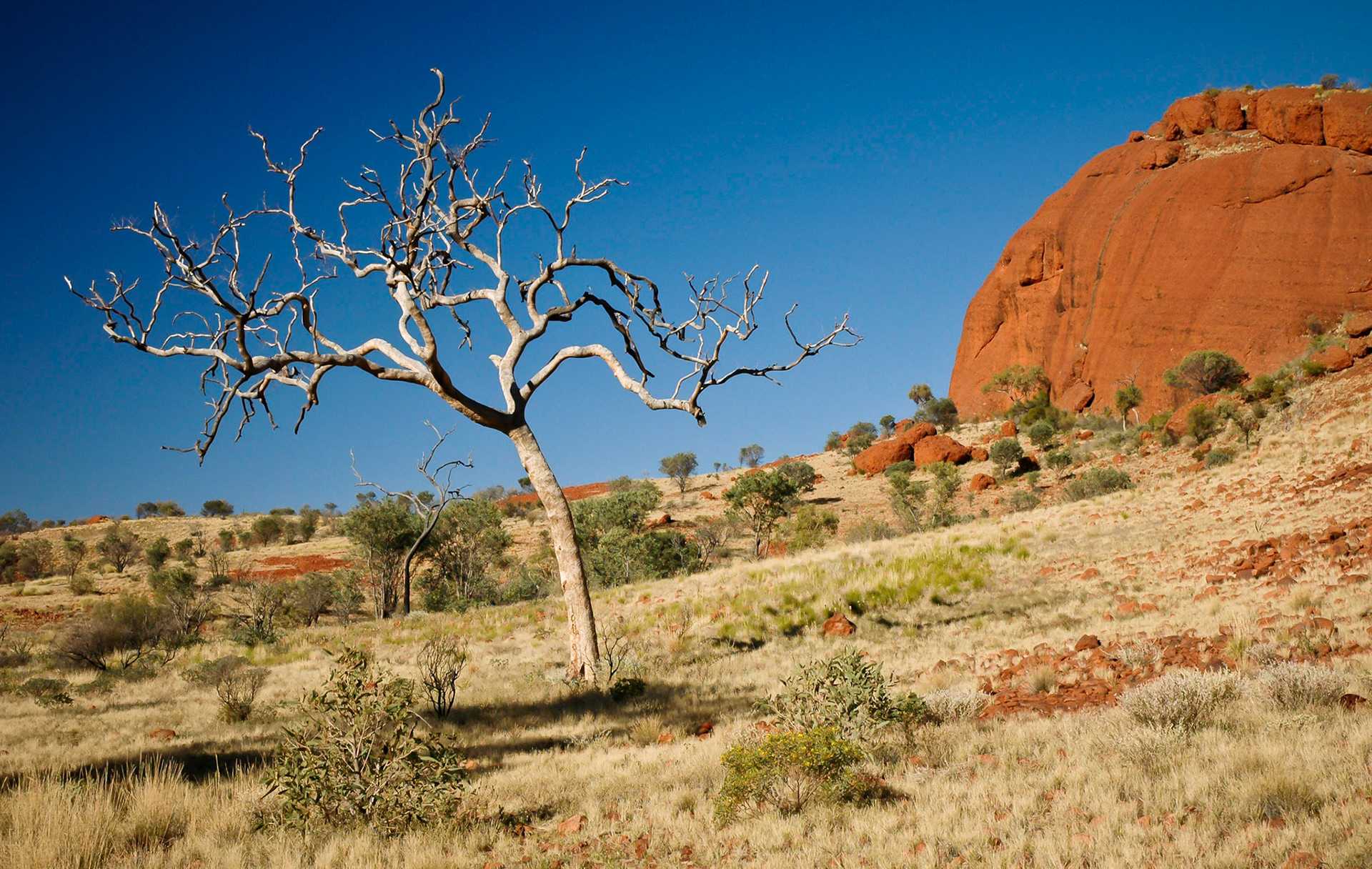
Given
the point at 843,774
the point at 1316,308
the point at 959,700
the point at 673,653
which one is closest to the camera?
the point at 843,774

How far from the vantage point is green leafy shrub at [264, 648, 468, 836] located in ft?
16.0

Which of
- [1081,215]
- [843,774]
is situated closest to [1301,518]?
[843,774]

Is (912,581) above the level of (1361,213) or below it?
below

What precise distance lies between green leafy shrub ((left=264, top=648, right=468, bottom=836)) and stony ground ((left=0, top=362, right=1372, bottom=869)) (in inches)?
8.0

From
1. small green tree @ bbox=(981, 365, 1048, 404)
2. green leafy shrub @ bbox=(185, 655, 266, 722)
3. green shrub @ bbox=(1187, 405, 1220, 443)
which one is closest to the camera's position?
green leafy shrub @ bbox=(185, 655, 266, 722)

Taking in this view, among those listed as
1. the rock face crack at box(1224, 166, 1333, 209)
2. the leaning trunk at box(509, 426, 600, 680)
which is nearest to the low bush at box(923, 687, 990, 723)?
the leaning trunk at box(509, 426, 600, 680)

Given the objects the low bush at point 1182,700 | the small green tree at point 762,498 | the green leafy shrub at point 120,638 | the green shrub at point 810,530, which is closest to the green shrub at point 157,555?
the green leafy shrub at point 120,638

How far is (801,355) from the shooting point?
34.2 ft

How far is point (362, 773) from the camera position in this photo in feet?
16.5

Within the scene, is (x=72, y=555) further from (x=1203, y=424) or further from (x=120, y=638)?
(x=1203, y=424)

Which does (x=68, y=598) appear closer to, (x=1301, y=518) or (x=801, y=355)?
(x=801, y=355)

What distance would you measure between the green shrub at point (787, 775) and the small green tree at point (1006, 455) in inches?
1621

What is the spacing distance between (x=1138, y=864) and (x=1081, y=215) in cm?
8066

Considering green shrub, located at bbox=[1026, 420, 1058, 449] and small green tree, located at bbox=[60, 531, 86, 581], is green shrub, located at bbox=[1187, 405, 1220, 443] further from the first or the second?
small green tree, located at bbox=[60, 531, 86, 581]
